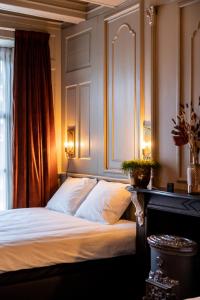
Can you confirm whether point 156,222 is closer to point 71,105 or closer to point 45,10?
point 71,105

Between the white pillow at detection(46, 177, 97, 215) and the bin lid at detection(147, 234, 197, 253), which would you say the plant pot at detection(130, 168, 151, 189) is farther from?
the white pillow at detection(46, 177, 97, 215)

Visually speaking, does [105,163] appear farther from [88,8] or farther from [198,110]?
[88,8]

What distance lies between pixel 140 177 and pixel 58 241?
2.94 feet

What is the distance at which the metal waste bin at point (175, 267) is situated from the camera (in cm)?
312

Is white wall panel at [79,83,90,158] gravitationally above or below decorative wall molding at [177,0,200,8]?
below

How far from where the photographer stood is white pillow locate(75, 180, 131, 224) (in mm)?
4301

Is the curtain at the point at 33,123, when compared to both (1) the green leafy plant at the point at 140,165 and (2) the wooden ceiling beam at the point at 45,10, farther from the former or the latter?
(1) the green leafy plant at the point at 140,165

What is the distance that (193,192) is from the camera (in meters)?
3.38

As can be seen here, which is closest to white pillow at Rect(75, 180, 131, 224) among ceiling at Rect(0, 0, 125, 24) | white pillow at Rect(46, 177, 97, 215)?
white pillow at Rect(46, 177, 97, 215)

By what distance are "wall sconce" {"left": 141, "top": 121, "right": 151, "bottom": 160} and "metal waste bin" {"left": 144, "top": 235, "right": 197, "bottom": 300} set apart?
1100mm

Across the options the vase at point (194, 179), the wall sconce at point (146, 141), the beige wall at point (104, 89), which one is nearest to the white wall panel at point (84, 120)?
the beige wall at point (104, 89)

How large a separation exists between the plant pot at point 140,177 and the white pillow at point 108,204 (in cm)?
41

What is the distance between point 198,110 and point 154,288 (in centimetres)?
146

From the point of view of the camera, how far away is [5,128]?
565cm
